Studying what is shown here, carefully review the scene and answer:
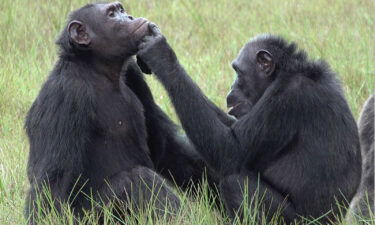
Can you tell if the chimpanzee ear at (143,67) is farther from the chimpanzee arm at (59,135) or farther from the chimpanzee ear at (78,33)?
the chimpanzee arm at (59,135)

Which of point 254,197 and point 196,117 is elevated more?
point 196,117

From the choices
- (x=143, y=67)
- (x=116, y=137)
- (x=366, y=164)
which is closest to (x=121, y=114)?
(x=116, y=137)

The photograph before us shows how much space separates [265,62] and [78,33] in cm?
129

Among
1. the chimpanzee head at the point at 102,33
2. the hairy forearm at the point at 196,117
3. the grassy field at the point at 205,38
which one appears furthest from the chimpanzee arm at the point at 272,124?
the grassy field at the point at 205,38

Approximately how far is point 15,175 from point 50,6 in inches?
163

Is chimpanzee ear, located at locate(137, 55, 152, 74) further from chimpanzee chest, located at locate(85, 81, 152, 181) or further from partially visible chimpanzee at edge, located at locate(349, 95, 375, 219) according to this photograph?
partially visible chimpanzee at edge, located at locate(349, 95, 375, 219)

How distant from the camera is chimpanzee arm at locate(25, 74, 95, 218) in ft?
18.0

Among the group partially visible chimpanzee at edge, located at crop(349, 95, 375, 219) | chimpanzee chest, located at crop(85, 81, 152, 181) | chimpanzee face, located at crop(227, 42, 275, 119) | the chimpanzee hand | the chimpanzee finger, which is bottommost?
partially visible chimpanzee at edge, located at crop(349, 95, 375, 219)

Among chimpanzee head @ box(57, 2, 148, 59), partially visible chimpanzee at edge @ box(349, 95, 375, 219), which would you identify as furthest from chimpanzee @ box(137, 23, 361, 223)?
partially visible chimpanzee at edge @ box(349, 95, 375, 219)

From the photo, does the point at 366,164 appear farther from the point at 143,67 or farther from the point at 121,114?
the point at 121,114

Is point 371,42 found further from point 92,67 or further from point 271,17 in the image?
point 92,67

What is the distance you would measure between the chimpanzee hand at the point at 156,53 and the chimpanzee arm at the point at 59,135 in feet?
1.56

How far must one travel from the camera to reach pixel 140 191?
18.1 ft

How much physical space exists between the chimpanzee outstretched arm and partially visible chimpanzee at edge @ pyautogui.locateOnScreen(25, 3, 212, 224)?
191mm
